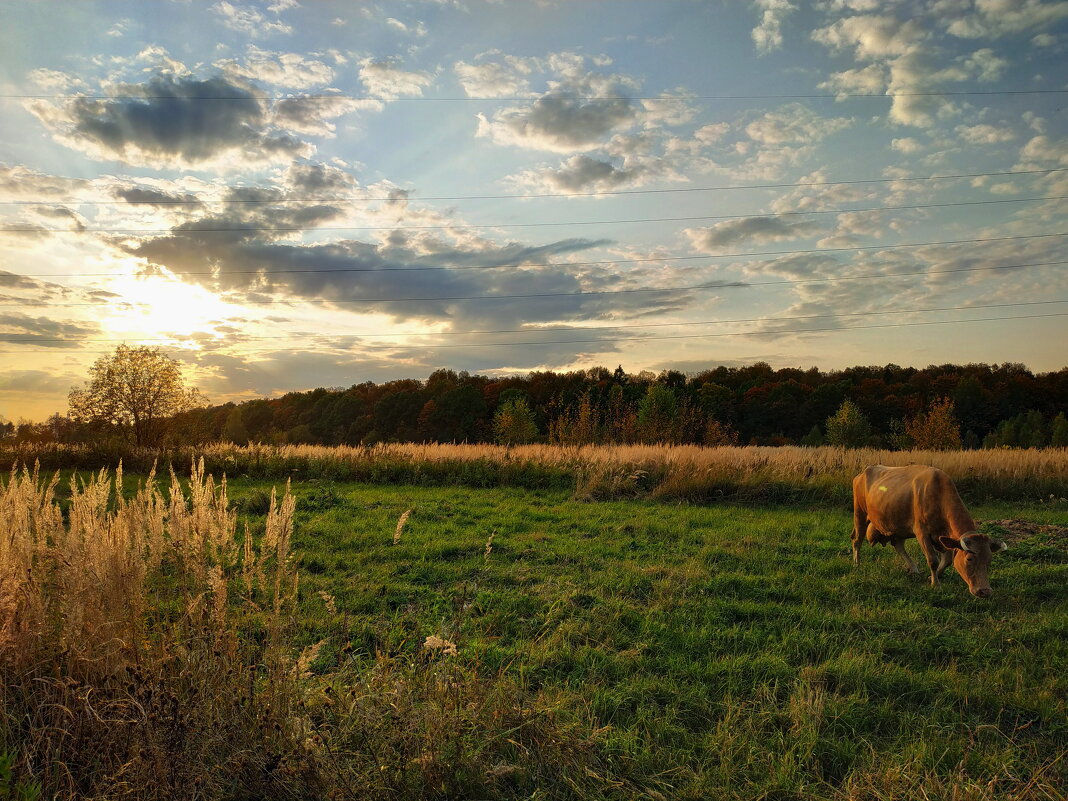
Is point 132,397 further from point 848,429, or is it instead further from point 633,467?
point 848,429

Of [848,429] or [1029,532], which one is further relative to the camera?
[848,429]

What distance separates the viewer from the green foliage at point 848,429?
144ft

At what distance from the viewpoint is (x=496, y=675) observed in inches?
164

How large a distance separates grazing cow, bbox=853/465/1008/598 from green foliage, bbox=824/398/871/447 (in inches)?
1539

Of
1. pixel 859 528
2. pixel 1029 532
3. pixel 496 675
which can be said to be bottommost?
pixel 1029 532

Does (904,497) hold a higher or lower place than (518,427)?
lower

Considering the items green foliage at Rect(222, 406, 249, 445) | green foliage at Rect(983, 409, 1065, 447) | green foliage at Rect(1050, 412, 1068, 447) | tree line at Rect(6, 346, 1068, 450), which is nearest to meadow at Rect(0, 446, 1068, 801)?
tree line at Rect(6, 346, 1068, 450)

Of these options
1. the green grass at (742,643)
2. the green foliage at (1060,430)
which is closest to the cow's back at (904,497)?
the green grass at (742,643)

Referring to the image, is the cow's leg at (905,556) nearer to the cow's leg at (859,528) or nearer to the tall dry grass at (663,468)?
the cow's leg at (859,528)

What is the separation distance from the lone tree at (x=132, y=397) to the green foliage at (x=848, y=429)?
137 feet

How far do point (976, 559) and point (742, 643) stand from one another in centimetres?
315

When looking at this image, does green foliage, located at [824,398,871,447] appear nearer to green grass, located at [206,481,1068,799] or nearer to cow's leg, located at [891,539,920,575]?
green grass, located at [206,481,1068,799]

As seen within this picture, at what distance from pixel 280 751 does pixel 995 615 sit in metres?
6.61

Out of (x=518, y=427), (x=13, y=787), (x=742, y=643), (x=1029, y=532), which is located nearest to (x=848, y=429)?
(x=518, y=427)
